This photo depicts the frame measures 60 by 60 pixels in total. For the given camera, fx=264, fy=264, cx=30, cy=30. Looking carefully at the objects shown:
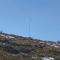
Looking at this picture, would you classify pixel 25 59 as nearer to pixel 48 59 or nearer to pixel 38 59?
pixel 38 59

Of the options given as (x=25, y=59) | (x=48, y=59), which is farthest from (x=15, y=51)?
(x=25, y=59)

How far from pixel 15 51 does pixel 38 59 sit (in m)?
9.62

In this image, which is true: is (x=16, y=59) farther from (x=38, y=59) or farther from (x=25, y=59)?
(x=38, y=59)

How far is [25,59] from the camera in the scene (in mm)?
35000

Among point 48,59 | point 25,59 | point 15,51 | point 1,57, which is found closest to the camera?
point 1,57

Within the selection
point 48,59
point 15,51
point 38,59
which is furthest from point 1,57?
point 15,51

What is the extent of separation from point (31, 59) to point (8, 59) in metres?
4.36

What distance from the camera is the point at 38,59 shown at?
1444 inches

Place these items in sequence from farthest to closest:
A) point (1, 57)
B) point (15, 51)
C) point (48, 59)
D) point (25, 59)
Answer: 1. point (15, 51)
2. point (48, 59)
3. point (25, 59)
4. point (1, 57)

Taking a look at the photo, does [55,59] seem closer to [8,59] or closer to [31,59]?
[31,59]

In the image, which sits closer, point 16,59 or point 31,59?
point 16,59

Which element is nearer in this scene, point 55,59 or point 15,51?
point 55,59

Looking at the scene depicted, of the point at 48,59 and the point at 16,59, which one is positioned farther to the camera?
the point at 48,59

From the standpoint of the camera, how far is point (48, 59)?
40.2 m
